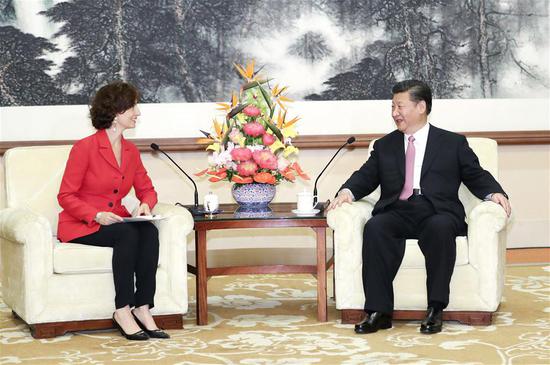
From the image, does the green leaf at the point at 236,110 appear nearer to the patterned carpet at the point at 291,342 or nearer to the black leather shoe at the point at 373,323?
the patterned carpet at the point at 291,342

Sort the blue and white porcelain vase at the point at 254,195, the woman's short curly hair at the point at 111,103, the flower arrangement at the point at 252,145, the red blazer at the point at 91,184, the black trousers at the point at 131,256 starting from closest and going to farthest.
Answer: the black trousers at the point at 131,256
the red blazer at the point at 91,184
the woman's short curly hair at the point at 111,103
the flower arrangement at the point at 252,145
the blue and white porcelain vase at the point at 254,195

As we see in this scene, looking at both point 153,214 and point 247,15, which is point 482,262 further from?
point 247,15

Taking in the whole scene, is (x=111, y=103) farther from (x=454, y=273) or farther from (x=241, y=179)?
(x=454, y=273)

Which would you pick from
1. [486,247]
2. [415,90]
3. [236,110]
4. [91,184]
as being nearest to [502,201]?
[486,247]

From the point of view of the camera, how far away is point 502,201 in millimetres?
5125

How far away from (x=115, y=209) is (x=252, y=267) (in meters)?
0.79

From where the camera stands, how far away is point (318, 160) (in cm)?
704

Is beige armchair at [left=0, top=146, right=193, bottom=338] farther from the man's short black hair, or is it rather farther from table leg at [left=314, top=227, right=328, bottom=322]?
the man's short black hair

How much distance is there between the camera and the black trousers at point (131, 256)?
15.9 feet

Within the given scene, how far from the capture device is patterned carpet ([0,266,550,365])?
4371 mm

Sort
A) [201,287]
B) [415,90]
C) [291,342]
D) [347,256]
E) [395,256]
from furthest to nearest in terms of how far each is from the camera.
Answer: [415,90]
[201,287]
[347,256]
[395,256]
[291,342]

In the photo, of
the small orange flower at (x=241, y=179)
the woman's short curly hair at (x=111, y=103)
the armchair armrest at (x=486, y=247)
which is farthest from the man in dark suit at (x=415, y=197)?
the woman's short curly hair at (x=111, y=103)

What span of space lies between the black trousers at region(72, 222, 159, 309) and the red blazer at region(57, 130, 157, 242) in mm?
90

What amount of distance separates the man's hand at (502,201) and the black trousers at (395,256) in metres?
0.26
